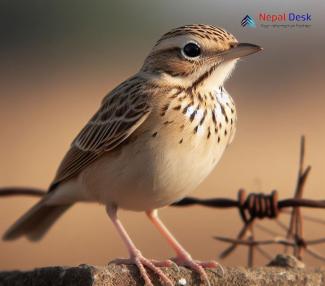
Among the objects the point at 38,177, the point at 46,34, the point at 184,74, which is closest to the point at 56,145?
the point at 38,177

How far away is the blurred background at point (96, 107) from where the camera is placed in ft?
32.7

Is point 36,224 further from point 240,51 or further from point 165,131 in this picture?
point 240,51

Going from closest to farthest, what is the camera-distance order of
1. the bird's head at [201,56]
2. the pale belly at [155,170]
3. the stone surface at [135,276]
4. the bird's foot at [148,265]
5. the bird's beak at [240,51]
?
the stone surface at [135,276]
the bird's foot at [148,265]
the pale belly at [155,170]
the bird's beak at [240,51]
the bird's head at [201,56]

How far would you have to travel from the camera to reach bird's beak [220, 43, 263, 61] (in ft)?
15.7

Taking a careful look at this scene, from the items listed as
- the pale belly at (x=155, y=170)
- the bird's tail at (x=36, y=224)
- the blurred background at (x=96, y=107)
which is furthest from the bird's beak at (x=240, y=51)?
the blurred background at (x=96, y=107)

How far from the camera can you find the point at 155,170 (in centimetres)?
470

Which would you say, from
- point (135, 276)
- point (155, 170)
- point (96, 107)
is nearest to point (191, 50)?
point (155, 170)

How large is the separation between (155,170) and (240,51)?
0.73 meters

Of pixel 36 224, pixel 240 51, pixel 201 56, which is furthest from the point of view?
pixel 36 224

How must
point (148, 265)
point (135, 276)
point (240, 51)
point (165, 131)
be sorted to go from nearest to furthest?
point (135, 276), point (148, 265), point (165, 131), point (240, 51)

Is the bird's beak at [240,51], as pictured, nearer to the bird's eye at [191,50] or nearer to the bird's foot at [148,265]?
the bird's eye at [191,50]

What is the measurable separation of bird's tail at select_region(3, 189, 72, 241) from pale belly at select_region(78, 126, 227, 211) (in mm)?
921

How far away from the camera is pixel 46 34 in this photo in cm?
1784

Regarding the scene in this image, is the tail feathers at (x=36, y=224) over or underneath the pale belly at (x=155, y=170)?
underneath
